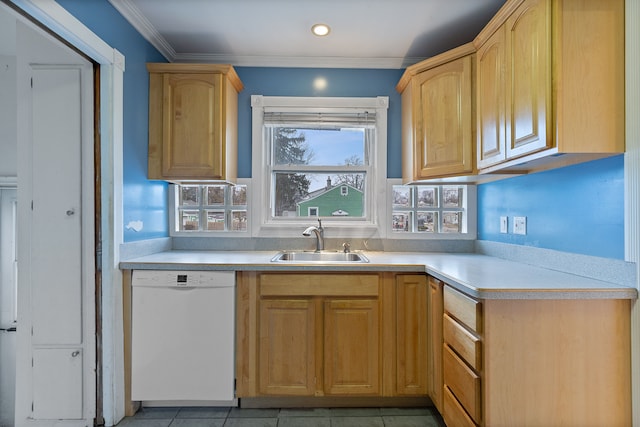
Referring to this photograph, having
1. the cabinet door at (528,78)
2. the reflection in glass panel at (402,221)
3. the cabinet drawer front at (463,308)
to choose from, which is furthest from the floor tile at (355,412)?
the cabinet door at (528,78)

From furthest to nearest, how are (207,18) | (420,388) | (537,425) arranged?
1. (207,18)
2. (420,388)
3. (537,425)

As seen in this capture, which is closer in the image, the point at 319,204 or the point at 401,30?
the point at 401,30

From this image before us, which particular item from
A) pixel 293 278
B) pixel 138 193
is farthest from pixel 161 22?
pixel 293 278

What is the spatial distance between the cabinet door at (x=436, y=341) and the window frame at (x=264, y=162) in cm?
82

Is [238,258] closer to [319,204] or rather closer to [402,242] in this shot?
[319,204]

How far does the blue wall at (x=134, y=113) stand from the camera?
1829 mm

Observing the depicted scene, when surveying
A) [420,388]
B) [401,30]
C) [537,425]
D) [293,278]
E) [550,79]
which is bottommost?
[420,388]

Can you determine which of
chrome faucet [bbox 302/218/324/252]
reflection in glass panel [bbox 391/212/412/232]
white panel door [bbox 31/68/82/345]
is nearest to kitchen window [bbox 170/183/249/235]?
chrome faucet [bbox 302/218/324/252]

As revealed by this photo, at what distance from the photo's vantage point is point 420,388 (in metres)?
1.96

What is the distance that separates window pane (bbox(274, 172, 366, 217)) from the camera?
106 inches

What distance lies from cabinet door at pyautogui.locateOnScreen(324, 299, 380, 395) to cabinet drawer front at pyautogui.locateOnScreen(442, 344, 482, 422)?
1.39 ft

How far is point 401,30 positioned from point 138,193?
2065 millimetres

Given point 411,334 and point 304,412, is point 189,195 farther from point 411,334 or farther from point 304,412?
point 411,334

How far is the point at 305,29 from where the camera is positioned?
2184 mm
